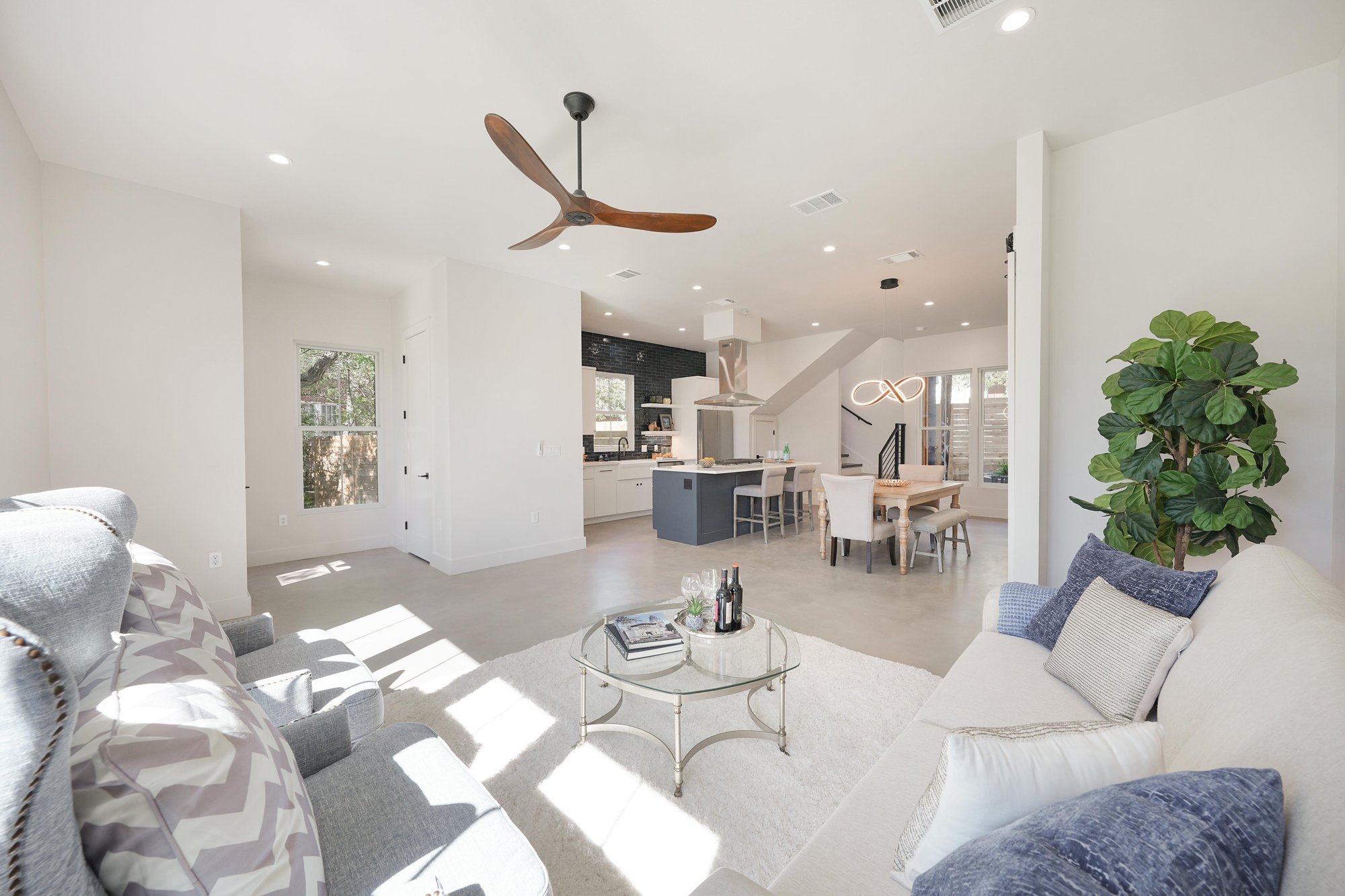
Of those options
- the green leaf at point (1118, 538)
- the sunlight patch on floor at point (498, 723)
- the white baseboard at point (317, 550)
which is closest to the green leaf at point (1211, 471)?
the green leaf at point (1118, 538)

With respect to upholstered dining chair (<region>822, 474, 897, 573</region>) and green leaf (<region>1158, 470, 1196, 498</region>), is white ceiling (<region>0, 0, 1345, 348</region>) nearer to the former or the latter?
green leaf (<region>1158, 470, 1196, 498</region>)

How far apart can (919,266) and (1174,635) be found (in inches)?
172

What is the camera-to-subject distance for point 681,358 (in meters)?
9.23

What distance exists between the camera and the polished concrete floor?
320 cm

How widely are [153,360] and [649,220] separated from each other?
10.9ft

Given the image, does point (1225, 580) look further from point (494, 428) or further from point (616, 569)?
point (494, 428)

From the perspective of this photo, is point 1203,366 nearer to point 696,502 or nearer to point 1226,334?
point 1226,334

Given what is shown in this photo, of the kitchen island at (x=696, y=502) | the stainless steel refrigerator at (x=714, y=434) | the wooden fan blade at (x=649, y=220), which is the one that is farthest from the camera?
the stainless steel refrigerator at (x=714, y=434)

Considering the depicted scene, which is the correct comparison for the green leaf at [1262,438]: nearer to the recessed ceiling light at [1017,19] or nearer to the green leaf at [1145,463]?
the green leaf at [1145,463]

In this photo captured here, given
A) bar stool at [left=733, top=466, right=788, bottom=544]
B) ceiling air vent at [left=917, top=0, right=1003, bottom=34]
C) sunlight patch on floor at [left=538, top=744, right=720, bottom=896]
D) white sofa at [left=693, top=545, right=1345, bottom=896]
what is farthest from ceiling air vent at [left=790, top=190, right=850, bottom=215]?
sunlight patch on floor at [left=538, top=744, right=720, bottom=896]

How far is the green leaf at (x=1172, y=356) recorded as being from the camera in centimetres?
213

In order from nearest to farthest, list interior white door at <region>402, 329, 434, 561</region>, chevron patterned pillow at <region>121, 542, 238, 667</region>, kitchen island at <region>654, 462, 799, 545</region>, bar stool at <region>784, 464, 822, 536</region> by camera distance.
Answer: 1. chevron patterned pillow at <region>121, 542, 238, 667</region>
2. interior white door at <region>402, 329, 434, 561</region>
3. kitchen island at <region>654, 462, 799, 545</region>
4. bar stool at <region>784, 464, 822, 536</region>

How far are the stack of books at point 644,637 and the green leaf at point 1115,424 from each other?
2.14 meters

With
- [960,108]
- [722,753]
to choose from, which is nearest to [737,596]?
[722,753]
